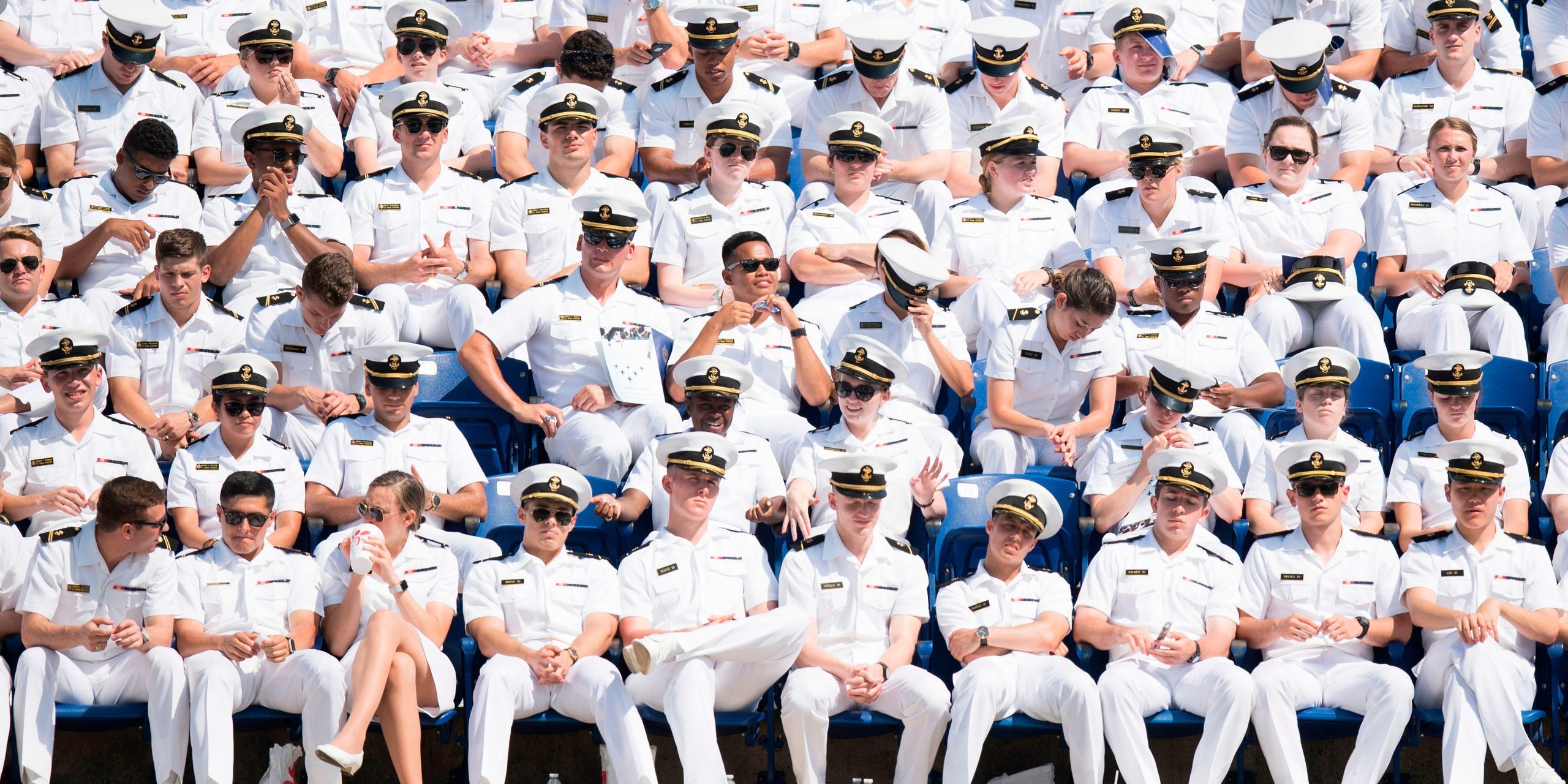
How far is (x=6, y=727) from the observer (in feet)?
24.7

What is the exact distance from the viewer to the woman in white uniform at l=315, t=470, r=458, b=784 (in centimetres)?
742

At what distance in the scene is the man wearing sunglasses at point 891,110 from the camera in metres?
10.3

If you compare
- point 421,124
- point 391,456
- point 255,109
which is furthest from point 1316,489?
point 255,109

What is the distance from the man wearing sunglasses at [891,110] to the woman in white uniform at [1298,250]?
57.1 inches

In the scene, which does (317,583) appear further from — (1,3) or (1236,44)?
(1236,44)

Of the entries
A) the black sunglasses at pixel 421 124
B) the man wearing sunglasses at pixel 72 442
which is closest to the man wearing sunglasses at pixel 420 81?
the black sunglasses at pixel 421 124

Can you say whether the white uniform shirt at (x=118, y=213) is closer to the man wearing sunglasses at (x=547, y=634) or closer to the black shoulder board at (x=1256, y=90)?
the man wearing sunglasses at (x=547, y=634)

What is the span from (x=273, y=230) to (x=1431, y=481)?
16.9ft

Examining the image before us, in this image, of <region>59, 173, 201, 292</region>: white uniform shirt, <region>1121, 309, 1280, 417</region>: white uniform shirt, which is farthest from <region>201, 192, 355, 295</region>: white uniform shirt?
<region>1121, 309, 1280, 417</region>: white uniform shirt

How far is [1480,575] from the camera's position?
8.07m

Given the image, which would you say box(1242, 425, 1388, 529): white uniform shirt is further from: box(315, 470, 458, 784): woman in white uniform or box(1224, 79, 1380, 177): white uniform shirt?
box(315, 470, 458, 784): woman in white uniform

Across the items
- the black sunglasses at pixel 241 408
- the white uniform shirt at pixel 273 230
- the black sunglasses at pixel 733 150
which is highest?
the black sunglasses at pixel 733 150

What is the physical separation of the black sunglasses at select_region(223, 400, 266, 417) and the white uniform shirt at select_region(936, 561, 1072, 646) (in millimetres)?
2830

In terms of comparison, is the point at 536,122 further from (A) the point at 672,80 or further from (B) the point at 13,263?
(B) the point at 13,263
